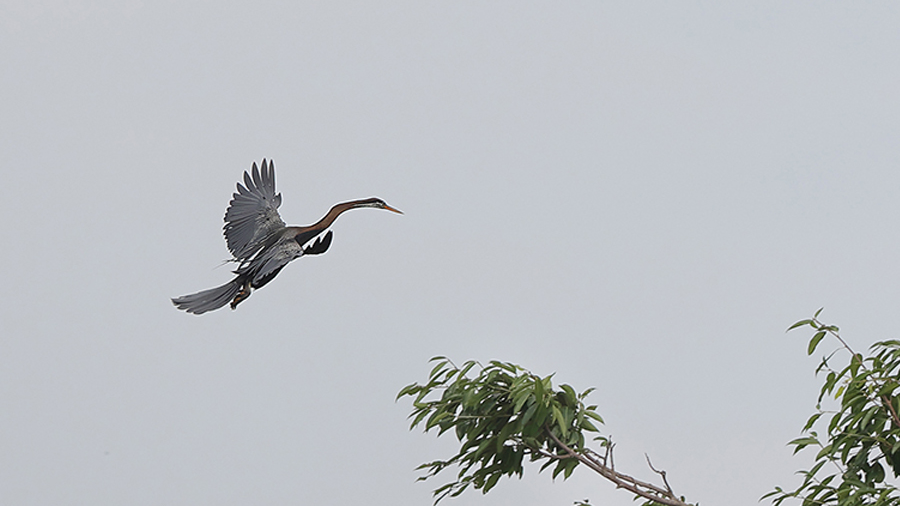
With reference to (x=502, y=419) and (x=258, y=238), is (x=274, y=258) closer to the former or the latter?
(x=258, y=238)

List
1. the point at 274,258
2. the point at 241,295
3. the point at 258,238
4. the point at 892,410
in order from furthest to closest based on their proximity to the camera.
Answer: the point at 258,238 → the point at 241,295 → the point at 274,258 → the point at 892,410

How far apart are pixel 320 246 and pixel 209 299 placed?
996 mm

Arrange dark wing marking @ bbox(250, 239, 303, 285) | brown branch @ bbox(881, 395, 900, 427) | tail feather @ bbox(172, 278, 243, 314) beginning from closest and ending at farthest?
brown branch @ bbox(881, 395, 900, 427), dark wing marking @ bbox(250, 239, 303, 285), tail feather @ bbox(172, 278, 243, 314)

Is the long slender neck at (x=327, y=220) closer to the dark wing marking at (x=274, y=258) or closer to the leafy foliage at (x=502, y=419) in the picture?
the dark wing marking at (x=274, y=258)

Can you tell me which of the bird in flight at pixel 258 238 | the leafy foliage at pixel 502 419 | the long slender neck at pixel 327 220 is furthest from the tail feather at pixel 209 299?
the leafy foliage at pixel 502 419

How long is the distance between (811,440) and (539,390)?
142 cm

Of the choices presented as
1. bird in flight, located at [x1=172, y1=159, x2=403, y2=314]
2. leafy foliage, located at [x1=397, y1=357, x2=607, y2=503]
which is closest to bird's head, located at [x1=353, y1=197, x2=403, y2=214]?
bird in flight, located at [x1=172, y1=159, x2=403, y2=314]

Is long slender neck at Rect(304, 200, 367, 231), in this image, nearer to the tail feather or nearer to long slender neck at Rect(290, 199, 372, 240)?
long slender neck at Rect(290, 199, 372, 240)

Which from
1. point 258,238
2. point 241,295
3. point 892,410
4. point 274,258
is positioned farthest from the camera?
point 258,238

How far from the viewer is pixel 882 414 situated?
4.39 metres

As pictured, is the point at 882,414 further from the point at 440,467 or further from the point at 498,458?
the point at 440,467

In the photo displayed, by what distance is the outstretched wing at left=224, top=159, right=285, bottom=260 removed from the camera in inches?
304

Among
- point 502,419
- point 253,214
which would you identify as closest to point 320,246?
point 253,214

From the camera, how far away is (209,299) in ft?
23.7
